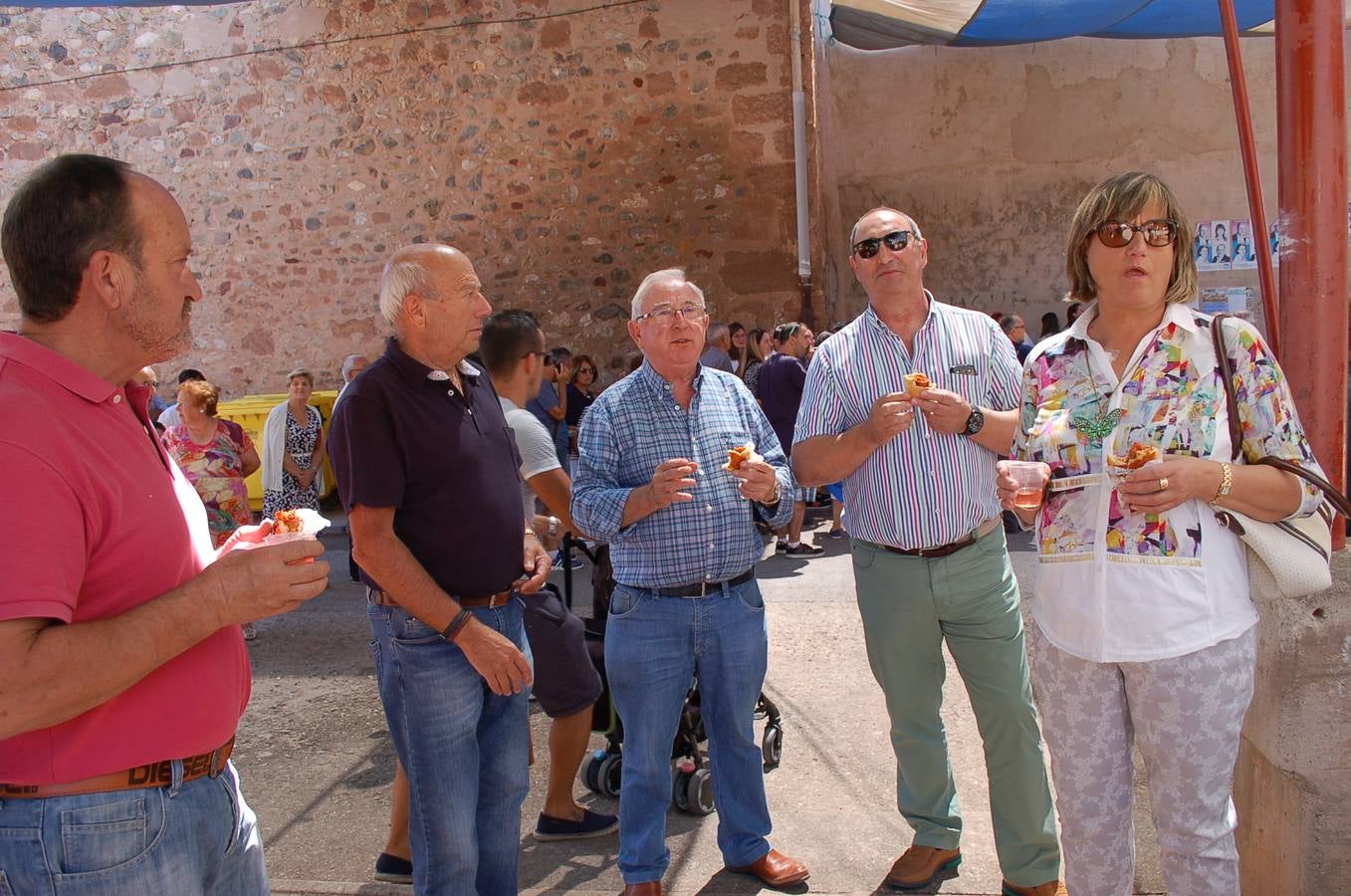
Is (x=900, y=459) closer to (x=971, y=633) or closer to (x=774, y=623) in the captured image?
(x=971, y=633)

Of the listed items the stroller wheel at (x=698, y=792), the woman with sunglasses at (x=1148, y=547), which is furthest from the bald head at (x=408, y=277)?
the stroller wheel at (x=698, y=792)

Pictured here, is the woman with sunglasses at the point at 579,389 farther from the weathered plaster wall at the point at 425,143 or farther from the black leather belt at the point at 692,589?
the black leather belt at the point at 692,589

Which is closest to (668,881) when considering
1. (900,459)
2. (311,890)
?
(311,890)

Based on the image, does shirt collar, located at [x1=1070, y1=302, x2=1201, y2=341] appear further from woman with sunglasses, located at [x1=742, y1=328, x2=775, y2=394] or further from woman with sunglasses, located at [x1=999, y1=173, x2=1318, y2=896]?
woman with sunglasses, located at [x1=742, y1=328, x2=775, y2=394]

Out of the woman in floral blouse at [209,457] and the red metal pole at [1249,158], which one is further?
the woman in floral blouse at [209,457]

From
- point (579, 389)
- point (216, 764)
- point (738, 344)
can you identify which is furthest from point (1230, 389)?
point (579, 389)

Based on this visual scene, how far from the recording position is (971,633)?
332 cm

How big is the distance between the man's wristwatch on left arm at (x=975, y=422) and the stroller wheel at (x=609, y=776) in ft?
6.51

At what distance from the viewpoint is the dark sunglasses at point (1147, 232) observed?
251cm

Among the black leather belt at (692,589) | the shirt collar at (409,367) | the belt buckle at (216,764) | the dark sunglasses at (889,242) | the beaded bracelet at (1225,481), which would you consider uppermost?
the dark sunglasses at (889,242)

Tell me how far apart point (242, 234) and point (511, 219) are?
329 centimetres

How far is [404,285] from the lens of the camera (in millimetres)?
2830

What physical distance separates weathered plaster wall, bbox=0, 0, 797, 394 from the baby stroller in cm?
765

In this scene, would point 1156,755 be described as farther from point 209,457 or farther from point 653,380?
point 209,457
